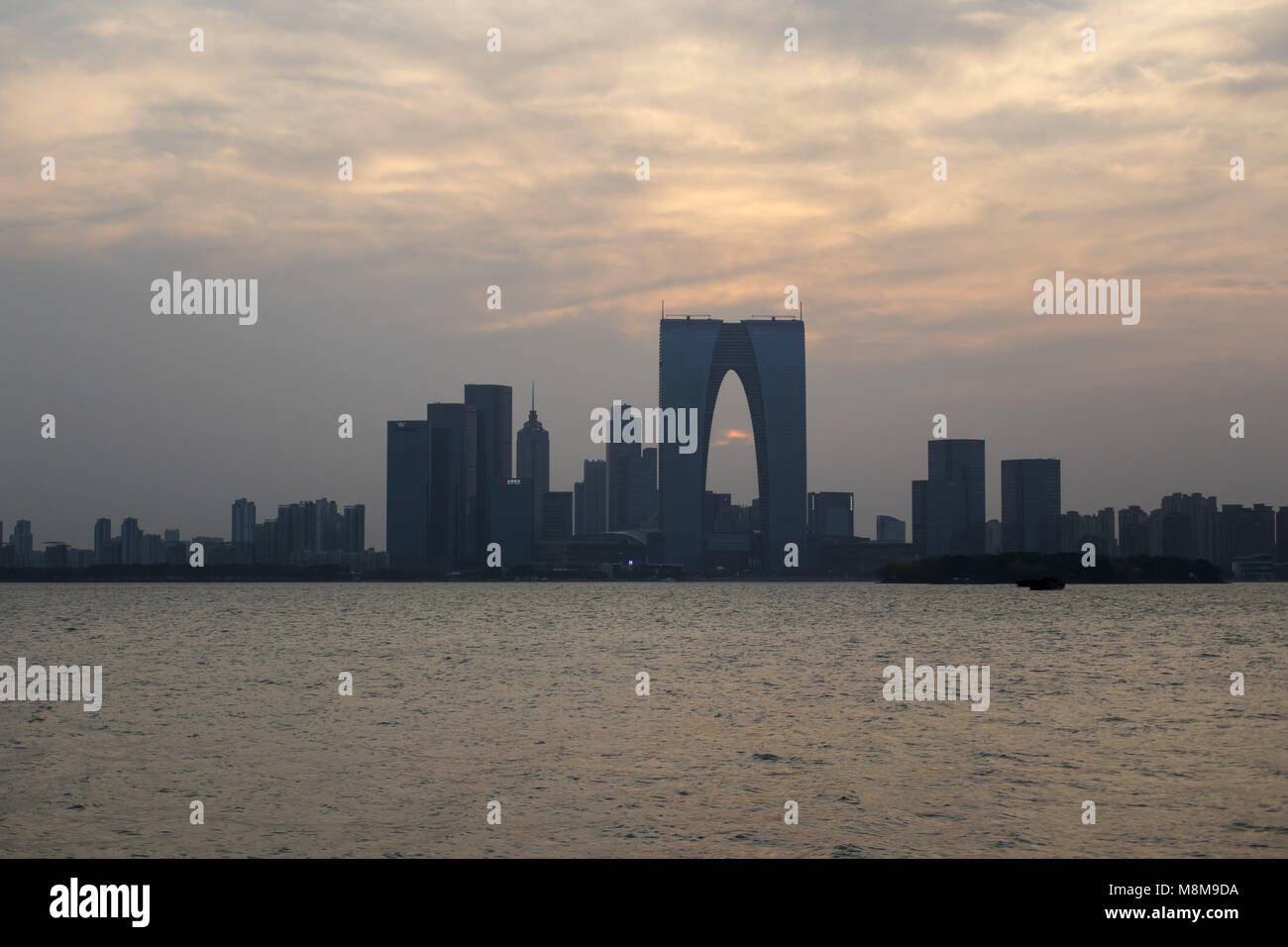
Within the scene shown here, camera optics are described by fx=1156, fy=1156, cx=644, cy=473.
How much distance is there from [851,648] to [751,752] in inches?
Result: 2270

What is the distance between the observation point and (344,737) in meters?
44.2

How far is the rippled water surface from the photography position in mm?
27609

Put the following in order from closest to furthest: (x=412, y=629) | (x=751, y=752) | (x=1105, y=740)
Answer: (x=751, y=752) < (x=1105, y=740) < (x=412, y=629)

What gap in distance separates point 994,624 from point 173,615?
4533 inches

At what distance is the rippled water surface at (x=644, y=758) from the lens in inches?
1087

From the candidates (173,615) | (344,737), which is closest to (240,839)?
(344,737)

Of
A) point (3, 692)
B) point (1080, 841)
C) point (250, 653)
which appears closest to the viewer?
point (1080, 841)

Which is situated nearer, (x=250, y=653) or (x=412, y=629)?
(x=250, y=653)

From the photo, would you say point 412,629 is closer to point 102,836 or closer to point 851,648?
point 851,648

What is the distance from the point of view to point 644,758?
128ft

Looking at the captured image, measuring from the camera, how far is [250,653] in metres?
93.1
